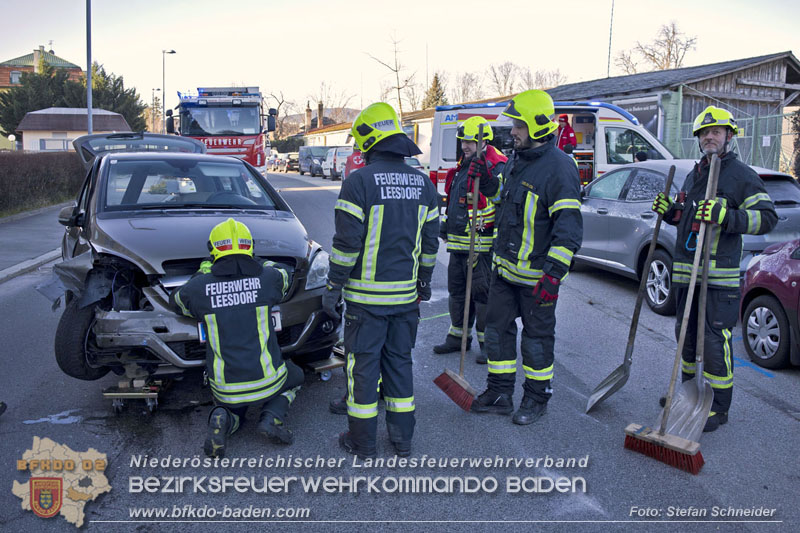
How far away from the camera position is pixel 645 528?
3.14m

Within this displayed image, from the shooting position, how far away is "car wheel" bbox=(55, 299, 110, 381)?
430 cm

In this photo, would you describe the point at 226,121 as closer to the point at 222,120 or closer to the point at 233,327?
the point at 222,120

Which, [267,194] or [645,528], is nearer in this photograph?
[645,528]

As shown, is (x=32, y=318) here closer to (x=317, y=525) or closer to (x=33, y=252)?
(x=33, y=252)

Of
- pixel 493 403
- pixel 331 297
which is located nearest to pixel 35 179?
pixel 331 297

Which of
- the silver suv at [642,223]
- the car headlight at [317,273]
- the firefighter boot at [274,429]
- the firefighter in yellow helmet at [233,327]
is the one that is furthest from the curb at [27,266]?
the silver suv at [642,223]

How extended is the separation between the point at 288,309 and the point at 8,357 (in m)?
2.89

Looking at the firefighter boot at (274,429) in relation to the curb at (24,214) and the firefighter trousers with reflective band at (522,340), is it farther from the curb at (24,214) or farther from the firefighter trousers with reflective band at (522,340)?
→ the curb at (24,214)

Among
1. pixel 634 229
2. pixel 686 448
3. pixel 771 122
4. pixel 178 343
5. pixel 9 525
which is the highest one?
pixel 771 122

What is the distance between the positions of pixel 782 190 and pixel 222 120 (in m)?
16.0

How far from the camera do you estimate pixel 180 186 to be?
5773 mm

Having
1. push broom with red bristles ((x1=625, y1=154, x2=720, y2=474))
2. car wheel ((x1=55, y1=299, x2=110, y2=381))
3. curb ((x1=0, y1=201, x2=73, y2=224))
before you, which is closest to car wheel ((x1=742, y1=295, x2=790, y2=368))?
push broom with red bristles ((x1=625, y1=154, x2=720, y2=474))

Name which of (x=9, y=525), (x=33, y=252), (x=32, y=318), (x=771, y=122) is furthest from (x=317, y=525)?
(x=771, y=122)

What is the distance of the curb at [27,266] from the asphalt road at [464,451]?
3576 millimetres
